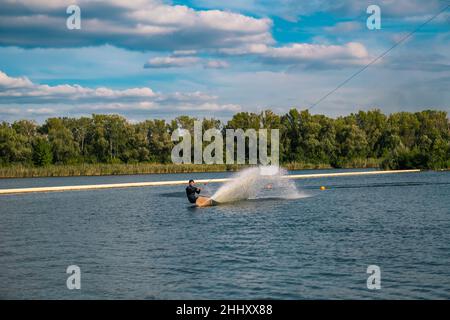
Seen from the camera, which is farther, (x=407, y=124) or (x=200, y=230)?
(x=407, y=124)

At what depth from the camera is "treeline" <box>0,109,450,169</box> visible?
109 metres

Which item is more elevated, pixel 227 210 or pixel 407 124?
pixel 407 124

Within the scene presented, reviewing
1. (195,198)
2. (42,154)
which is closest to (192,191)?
(195,198)

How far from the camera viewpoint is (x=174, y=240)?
23047 mm

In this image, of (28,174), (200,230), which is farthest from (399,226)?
(28,174)

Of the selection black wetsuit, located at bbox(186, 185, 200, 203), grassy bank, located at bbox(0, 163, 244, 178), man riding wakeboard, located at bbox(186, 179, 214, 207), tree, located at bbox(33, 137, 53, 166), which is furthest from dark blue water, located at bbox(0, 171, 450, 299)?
tree, located at bbox(33, 137, 53, 166)

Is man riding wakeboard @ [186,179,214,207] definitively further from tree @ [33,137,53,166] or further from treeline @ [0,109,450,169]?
tree @ [33,137,53,166]

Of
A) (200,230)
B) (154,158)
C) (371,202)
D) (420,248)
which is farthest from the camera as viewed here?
(154,158)

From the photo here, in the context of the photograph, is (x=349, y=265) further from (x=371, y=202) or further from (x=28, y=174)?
(x=28, y=174)

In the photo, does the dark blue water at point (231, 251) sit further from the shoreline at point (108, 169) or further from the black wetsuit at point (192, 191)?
the shoreline at point (108, 169)

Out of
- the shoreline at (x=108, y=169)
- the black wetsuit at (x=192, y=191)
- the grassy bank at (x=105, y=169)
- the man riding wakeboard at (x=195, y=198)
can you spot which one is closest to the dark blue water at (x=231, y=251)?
the man riding wakeboard at (x=195, y=198)

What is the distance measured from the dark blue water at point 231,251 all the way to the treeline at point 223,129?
7428 cm

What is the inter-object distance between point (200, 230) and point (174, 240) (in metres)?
2.83
